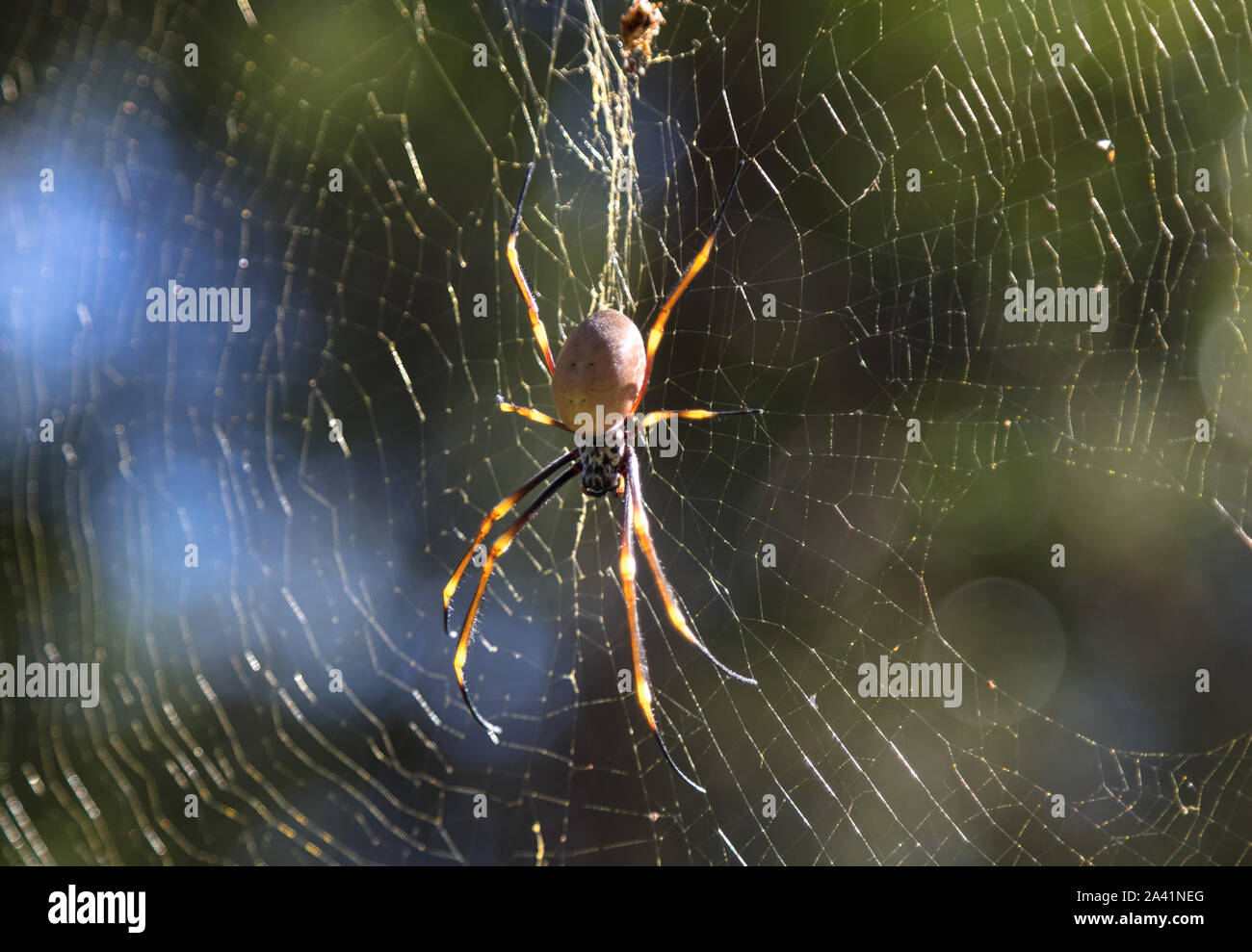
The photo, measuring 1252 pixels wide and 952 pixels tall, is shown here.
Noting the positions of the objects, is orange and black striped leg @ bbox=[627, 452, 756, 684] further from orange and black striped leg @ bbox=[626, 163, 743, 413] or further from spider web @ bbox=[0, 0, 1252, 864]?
spider web @ bbox=[0, 0, 1252, 864]

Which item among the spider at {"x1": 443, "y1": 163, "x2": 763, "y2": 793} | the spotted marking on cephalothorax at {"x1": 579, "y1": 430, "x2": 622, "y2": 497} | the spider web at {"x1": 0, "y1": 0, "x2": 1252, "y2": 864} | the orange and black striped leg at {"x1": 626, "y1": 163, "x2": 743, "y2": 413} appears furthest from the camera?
the spider web at {"x1": 0, "y1": 0, "x2": 1252, "y2": 864}

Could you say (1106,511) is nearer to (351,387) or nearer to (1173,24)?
(1173,24)

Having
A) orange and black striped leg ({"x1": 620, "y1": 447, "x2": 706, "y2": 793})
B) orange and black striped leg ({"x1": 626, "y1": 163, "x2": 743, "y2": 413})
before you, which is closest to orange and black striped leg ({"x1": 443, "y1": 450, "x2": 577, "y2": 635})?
orange and black striped leg ({"x1": 620, "y1": 447, "x2": 706, "y2": 793})

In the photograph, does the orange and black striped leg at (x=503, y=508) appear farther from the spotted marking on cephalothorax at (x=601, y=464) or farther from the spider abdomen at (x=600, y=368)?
the spider abdomen at (x=600, y=368)

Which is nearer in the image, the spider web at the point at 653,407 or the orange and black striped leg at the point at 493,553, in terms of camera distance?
the orange and black striped leg at the point at 493,553

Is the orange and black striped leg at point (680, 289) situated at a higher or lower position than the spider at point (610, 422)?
higher

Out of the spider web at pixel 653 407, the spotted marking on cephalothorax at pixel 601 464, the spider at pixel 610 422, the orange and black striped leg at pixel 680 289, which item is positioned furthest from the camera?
the spider web at pixel 653 407

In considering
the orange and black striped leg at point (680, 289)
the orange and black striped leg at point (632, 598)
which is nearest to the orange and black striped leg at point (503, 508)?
the orange and black striped leg at point (632, 598)

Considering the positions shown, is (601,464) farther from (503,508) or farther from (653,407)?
(653,407)

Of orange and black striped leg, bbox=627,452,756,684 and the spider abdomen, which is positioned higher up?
the spider abdomen
